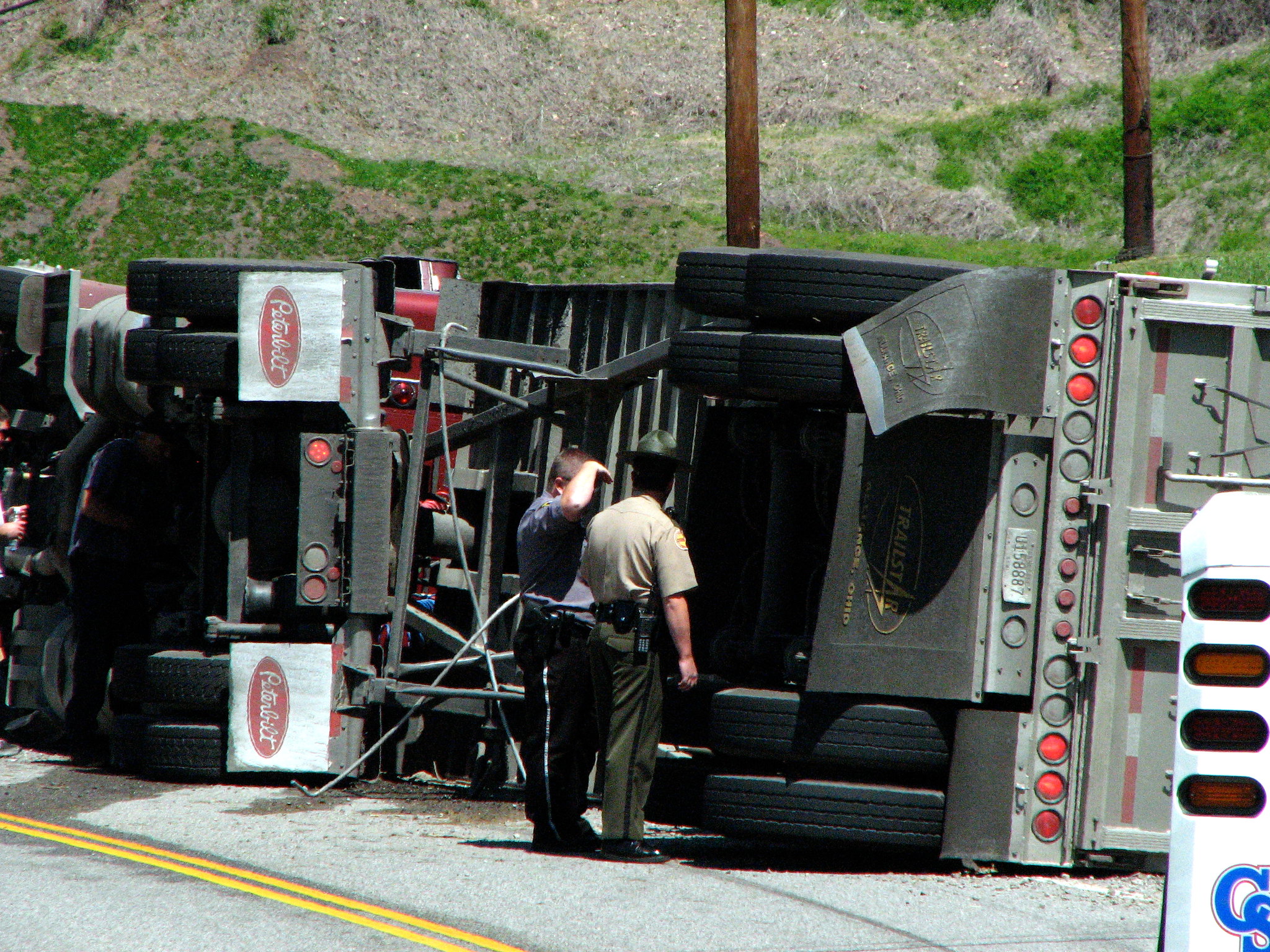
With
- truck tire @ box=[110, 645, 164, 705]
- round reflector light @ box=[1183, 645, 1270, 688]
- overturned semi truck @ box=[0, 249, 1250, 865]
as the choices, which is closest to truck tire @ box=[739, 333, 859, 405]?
overturned semi truck @ box=[0, 249, 1250, 865]

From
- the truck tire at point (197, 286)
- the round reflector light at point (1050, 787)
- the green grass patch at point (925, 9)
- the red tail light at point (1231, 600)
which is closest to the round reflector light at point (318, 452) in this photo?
the truck tire at point (197, 286)

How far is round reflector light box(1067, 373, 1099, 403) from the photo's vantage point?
588 centimetres

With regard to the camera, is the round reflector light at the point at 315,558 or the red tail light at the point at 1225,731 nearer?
the red tail light at the point at 1225,731

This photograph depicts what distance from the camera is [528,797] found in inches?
255

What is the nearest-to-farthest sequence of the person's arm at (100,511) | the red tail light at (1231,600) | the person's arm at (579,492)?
1. the red tail light at (1231,600)
2. the person's arm at (579,492)
3. the person's arm at (100,511)

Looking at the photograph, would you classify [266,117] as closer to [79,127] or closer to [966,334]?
[79,127]

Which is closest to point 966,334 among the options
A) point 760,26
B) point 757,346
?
point 757,346

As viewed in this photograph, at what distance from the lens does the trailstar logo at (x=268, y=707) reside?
7.68m

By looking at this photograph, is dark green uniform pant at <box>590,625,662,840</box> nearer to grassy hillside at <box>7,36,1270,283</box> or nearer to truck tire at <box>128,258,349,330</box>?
truck tire at <box>128,258,349,330</box>

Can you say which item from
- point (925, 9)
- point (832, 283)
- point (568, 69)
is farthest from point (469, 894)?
point (925, 9)

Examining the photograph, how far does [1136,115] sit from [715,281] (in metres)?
13.9

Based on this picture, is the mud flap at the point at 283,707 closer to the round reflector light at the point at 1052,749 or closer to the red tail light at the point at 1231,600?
the round reflector light at the point at 1052,749

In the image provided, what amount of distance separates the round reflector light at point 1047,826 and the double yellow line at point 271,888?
2227 mm

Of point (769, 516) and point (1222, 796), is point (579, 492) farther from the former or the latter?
point (1222, 796)
